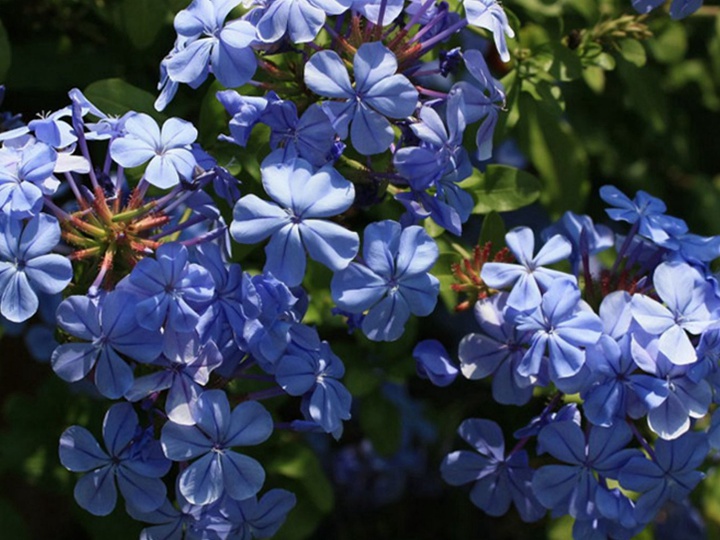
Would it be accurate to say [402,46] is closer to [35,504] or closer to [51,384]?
[51,384]

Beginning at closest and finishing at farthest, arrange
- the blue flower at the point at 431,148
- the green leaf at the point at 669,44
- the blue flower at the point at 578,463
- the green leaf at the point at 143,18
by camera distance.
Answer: the blue flower at the point at 431,148 < the blue flower at the point at 578,463 < the green leaf at the point at 143,18 < the green leaf at the point at 669,44

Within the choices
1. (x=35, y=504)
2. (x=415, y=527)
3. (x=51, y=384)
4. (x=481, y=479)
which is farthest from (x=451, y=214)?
(x=35, y=504)

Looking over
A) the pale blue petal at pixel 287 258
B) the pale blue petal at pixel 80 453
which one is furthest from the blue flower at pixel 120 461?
the pale blue petal at pixel 287 258

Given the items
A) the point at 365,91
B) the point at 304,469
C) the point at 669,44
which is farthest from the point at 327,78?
the point at 669,44

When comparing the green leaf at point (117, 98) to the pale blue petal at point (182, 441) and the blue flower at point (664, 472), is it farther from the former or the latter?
the blue flower at point (664, 472)

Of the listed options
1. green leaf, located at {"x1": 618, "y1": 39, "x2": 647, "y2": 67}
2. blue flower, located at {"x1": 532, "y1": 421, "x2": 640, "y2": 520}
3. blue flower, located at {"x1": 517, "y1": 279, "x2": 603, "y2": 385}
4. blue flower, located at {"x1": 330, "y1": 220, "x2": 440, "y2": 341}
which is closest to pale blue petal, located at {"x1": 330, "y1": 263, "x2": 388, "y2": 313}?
blue flower, located at {"x1": 330, "y1": 220, "x2": 440, "y2": 341}

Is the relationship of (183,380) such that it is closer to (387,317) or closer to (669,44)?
(387,317)

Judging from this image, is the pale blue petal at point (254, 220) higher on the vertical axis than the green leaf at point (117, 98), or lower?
higher
